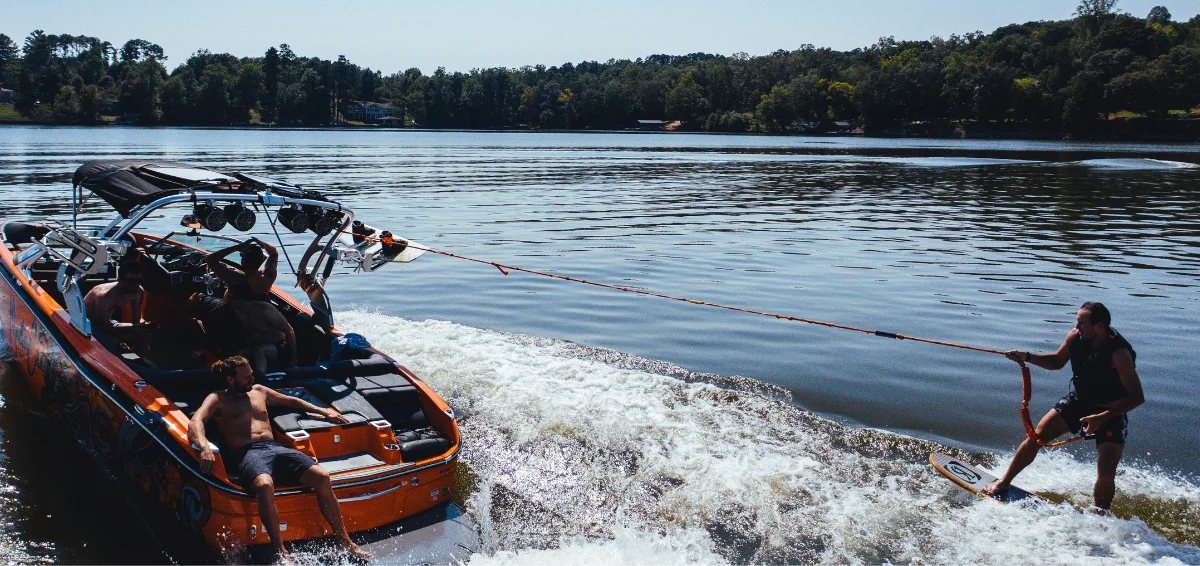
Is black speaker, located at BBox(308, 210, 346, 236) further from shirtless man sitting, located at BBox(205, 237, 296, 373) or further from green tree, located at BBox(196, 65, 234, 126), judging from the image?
green tree, located at BBox(196, 65, 234, 126)

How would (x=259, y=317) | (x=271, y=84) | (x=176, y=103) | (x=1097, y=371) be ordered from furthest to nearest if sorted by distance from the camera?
(x=271, y=84), (x=176, y=103), (x=259, y=317), (x=1097, y=371)

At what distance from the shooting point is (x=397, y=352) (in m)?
12.0

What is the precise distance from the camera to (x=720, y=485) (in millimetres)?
8016

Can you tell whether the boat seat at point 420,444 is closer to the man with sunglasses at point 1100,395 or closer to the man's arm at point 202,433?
the man's arm at point 202,433

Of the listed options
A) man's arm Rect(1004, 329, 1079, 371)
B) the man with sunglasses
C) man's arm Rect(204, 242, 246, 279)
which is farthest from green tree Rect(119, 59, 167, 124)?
the man with sunglasses

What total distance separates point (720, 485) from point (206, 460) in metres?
4.31

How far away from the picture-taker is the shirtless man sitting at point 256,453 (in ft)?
20.9

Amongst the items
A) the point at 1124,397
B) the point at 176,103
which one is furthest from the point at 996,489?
the point at 176,103

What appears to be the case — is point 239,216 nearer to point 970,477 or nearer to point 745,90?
point 970,477

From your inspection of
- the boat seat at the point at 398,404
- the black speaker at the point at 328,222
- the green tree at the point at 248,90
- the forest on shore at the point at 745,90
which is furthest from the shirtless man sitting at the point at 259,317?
the green tree at the point at 248,90

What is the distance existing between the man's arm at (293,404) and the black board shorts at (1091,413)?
→ 6.25 meters

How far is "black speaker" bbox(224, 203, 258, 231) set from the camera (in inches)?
372

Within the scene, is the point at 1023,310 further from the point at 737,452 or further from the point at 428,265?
the point at 428,265

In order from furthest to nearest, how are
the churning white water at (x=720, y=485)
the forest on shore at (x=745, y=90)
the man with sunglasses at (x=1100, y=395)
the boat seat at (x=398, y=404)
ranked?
1. the forest on shore at (x=745, y=90)
2. the boat seat at (x=398, y=404)
3. the man with sunglasses at (x=1100, y=395)
4. the churning white water at (x=720, y=485)
